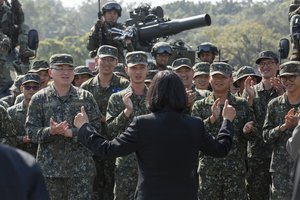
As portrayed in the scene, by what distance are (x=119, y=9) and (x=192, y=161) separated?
6442 millimetres

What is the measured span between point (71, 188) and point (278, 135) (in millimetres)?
2085

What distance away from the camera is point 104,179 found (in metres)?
8.74

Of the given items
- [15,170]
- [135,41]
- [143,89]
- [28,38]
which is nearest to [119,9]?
[135,41]

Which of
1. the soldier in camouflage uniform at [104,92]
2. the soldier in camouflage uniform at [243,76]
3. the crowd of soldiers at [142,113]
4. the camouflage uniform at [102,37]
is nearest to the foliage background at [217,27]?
the camouflage uniform at [102,37]

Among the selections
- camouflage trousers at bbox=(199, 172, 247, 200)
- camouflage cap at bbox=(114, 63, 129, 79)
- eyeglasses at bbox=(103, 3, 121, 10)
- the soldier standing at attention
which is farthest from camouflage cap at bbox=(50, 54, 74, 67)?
eyeglasses at bbox=(103, 3, 121, 10)

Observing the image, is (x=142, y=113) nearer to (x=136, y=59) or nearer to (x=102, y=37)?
(x=136, y=59)

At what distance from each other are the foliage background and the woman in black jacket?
3252 centimetres

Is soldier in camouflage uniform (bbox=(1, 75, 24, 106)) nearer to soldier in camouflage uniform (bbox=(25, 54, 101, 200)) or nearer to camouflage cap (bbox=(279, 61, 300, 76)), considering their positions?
soldier in camouflage uniform (bbox=(25, 54, 101, 200))

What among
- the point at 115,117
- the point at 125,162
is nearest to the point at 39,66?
the point at 115,117

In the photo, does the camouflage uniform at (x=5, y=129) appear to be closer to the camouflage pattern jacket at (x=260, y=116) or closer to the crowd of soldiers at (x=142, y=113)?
the crowd of soldiers at (x=142, y=113)

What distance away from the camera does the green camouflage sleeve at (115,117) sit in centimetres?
748

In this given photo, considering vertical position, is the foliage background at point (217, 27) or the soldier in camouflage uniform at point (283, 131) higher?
the soldier in camouflage uniform at point (283, 131)

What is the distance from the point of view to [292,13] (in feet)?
35.2

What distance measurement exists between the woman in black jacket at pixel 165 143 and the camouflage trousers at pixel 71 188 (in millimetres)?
2157
